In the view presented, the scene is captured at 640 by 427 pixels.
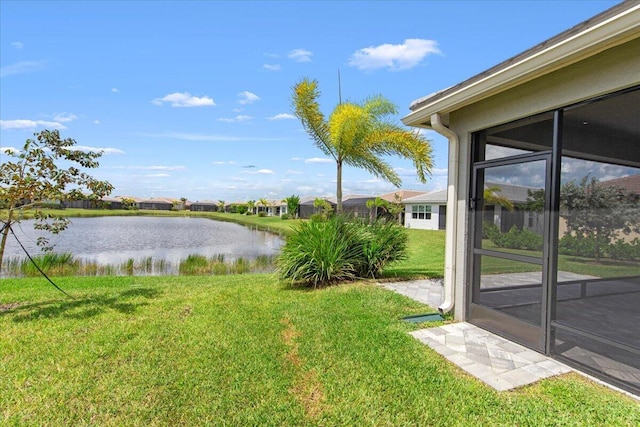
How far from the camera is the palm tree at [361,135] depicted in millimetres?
9375

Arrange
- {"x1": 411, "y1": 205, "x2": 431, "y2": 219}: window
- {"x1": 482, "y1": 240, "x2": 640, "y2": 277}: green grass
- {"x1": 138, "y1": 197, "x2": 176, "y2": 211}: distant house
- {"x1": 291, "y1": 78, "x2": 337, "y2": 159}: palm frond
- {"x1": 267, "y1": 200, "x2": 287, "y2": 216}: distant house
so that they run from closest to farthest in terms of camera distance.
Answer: {"x1": 482, "y1": 240, "x2": 640, "y2": 277}: green grass < {"x1": 291, "y1": 78, "x2": 337, "y2": 159}: palm frond < {"x1": 411, "y1": 205, "x2": 431, "y2": 219}: window < {"x1": 267, "y1": 200, "x2": 287, "y2": 216}: distant house < {"x1": 138, "y1": 197, "x2": 176, "y2": 211}: distant house

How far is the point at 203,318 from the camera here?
185 inches

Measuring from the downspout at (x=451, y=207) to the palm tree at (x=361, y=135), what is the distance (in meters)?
4.74

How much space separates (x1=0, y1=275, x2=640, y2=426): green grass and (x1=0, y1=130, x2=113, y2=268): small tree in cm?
149

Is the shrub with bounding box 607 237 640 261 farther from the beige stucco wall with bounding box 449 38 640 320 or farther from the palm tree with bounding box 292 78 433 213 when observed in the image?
the palm tree with bounding box 292 78 433 213

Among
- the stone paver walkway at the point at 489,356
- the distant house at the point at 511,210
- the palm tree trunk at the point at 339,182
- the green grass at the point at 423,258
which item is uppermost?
the palm tree trunk at the point at 339,182

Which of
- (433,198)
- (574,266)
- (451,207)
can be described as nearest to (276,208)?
(433,198)

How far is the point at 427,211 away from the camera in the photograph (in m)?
25.8

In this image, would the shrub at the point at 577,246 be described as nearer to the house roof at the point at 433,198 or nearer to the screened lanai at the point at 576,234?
the screened lanai at the point at 576,234

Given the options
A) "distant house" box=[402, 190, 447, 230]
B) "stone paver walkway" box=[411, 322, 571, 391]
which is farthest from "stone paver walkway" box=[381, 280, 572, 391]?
"distant house" box=[402, 190, 447, 230]

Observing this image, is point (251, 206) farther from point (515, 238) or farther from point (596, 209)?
point (596, 209)

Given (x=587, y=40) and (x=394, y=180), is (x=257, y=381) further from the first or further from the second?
(x=394, y=180)

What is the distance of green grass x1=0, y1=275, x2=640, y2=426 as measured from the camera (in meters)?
2.44

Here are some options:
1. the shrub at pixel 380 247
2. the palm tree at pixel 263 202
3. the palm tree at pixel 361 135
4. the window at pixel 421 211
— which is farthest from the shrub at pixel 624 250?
the palm tree at pixel 263 202
